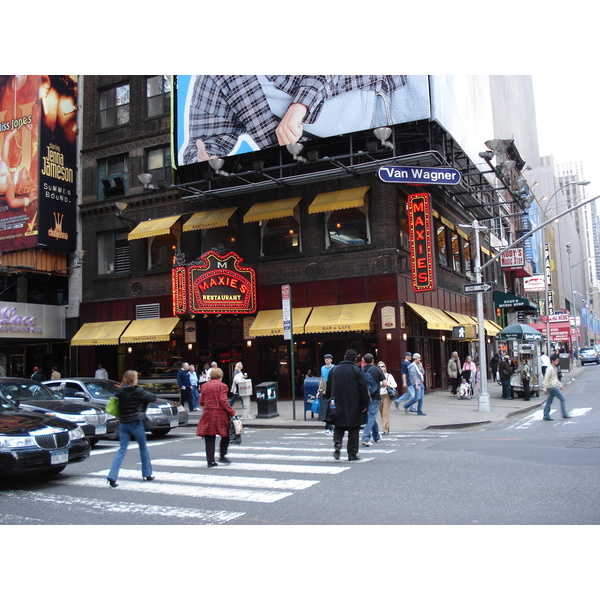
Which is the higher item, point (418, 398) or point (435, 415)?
point (418, 398)

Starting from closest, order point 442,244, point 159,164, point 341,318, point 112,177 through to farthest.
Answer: point 341,318
point 159,164
point 442,244
point 112,177

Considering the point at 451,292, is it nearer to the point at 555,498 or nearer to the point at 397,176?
the point at 397,176

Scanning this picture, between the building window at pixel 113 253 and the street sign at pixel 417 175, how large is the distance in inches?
592

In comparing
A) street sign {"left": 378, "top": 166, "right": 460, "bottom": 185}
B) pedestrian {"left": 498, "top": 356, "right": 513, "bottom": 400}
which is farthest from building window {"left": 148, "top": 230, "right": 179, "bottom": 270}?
pedestrian {"left": 498, "top": 356, "right": 513, "bottom": 400}

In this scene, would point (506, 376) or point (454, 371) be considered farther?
point (454, 371)

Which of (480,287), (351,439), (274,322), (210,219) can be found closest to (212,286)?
(274,322)

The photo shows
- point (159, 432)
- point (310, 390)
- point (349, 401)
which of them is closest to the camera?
point (349, 401)

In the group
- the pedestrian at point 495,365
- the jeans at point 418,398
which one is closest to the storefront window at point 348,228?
the jeans at point 418,398

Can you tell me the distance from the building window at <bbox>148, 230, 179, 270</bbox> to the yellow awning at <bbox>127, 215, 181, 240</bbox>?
2.47 ft

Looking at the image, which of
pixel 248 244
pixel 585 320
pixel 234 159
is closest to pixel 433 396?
pixel 248 244

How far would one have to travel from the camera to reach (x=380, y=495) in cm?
769

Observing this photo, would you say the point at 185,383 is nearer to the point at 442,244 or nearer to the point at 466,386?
the point at 466,386

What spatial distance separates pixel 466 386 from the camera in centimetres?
2358

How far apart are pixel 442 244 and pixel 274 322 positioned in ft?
31.6
